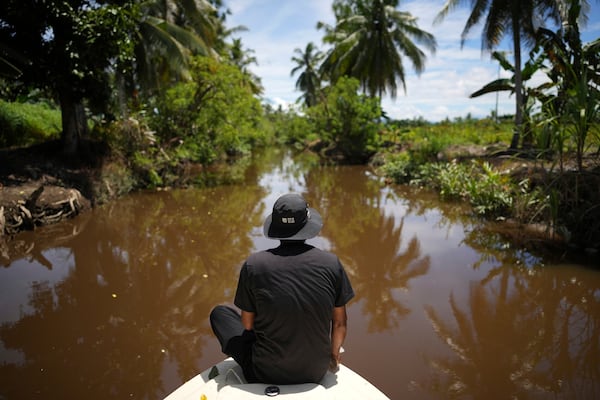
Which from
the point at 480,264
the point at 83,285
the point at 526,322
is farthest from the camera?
the point at 480,264

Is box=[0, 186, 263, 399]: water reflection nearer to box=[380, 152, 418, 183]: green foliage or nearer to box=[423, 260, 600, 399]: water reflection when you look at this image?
box=[423, 260, 600, 399]: water reflection

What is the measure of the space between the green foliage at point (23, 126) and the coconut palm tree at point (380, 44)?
1575cm

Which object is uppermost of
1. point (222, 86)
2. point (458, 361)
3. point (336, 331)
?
point (222, 86)

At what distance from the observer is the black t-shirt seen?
2227mm

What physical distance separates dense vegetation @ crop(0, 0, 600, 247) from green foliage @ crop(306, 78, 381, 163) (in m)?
0.08

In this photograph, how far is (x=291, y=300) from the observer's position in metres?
2.20

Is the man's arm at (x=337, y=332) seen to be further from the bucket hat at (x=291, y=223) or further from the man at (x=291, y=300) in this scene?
the bucket hat at (x=291, y=223)

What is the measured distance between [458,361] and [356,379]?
1.78m

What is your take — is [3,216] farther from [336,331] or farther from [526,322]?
[526,322]

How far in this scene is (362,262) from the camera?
6648 millimetres

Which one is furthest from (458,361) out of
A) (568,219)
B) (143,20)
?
(143,20)

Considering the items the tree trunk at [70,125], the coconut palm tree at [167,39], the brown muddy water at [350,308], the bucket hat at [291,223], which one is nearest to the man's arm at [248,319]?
the bucket hat at [291,223]

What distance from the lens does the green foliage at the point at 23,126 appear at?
14.3m

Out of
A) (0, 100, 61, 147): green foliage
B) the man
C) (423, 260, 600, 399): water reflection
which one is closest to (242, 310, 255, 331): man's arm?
the man
